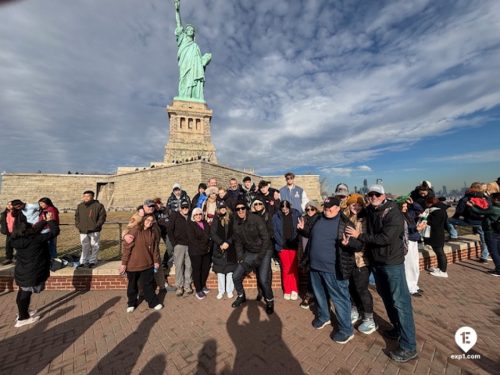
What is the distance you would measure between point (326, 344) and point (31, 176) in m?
43.4

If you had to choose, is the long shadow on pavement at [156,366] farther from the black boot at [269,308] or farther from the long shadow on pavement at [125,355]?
the black boot at [269,308]

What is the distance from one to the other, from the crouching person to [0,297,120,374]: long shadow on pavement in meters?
0.68

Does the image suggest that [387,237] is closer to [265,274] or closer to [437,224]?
[265,274]

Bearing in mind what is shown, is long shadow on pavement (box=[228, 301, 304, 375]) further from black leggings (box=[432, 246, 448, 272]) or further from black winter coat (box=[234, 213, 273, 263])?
black leggings (box=[432, 246, 448, 272])

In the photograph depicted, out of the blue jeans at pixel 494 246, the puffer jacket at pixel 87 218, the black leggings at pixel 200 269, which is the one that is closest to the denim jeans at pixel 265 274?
the black leggings at pixel 200 269

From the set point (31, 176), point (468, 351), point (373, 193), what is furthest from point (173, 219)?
point (31, 176)

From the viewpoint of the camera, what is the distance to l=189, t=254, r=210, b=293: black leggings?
4656 millimetres

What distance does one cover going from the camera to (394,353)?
9.03ft

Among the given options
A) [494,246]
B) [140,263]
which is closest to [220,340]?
[140,263]

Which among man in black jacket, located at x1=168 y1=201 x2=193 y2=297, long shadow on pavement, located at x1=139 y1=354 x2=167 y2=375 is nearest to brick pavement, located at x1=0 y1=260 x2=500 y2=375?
long shadow on pavement, located at x1=139 y1=354 x2=167 y2=375

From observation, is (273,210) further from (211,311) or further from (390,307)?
(390,307)

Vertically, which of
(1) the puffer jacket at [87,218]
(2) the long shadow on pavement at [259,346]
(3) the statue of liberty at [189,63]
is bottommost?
(2) the long shadow on pavement at [259,346]

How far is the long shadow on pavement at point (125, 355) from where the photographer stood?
9.02ft

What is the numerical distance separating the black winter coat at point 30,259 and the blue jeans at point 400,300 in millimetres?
5217
